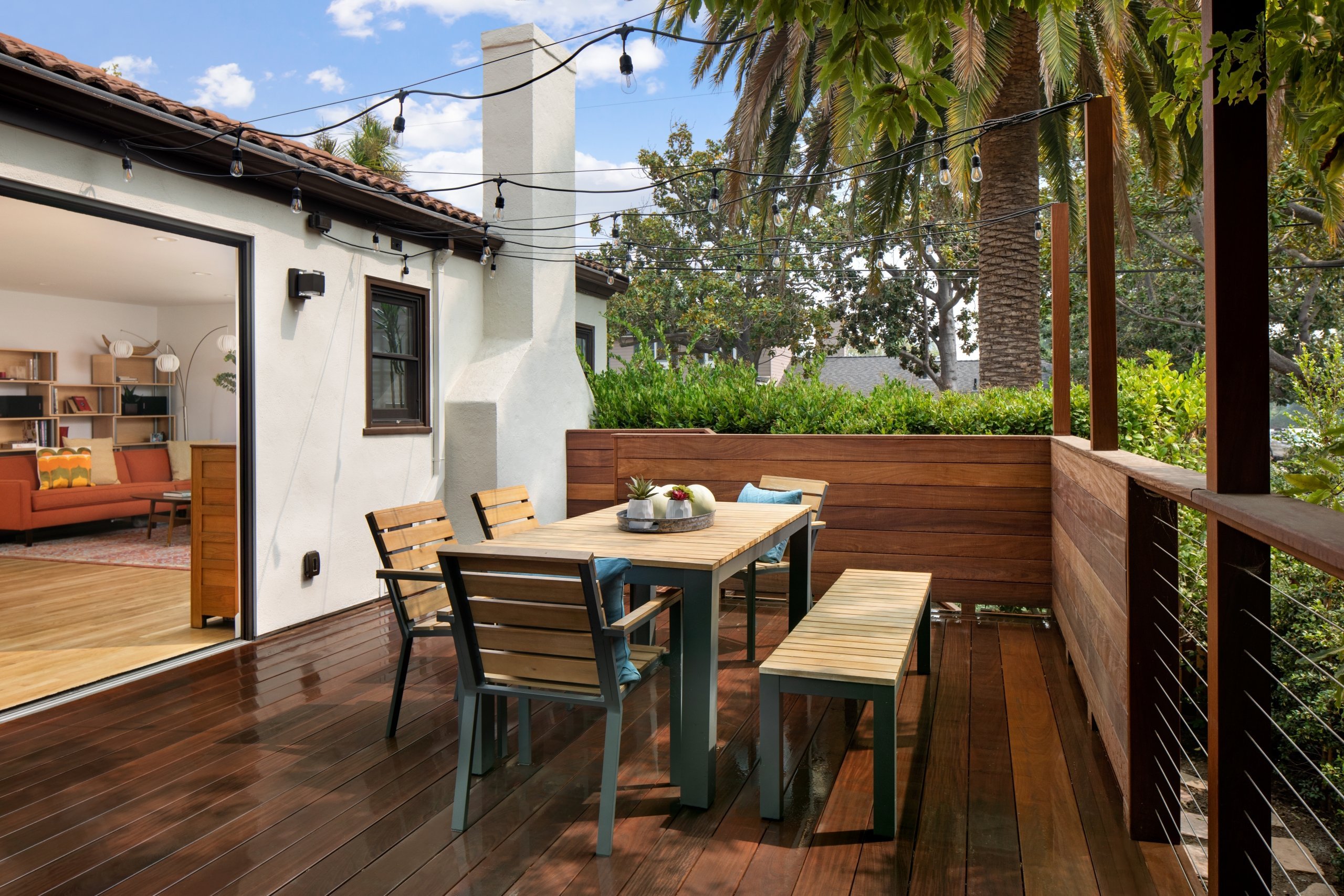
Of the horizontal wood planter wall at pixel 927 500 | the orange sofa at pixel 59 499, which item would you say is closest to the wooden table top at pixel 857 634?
Result: the horizontal wood planter wall at pixel 927 500

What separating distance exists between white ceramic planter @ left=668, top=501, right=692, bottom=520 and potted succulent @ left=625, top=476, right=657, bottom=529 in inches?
3.2

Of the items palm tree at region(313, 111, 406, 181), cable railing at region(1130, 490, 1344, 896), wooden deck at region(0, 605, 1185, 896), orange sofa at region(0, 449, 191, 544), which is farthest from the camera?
palm tree at region(313, 111, 406, 181)

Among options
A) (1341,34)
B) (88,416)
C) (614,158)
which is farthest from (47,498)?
(614,158)

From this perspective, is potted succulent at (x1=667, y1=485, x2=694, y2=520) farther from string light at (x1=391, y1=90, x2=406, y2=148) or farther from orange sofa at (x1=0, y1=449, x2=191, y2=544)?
orange sofa at (x1=0, y1=449, x2=191, y2=544)

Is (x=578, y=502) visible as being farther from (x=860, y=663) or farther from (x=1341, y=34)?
(x=1341, y=34)

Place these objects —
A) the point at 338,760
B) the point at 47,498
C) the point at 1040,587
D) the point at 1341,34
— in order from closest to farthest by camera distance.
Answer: the point at 1341,34 < the point at 338,760 < the point at 1040,587 < the point at 47,498

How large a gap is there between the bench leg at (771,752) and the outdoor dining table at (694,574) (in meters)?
0.18

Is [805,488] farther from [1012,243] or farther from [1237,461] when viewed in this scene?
[1237,461]

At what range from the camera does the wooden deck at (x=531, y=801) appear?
238 centimetres

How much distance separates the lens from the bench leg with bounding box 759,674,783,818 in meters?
2.70

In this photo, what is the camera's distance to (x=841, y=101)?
6.51m

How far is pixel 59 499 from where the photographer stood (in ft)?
28.9

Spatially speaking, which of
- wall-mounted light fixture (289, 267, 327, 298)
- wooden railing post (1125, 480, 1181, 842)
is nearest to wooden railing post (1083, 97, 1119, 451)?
wooden railing post (1125, 480, 1181, 842)

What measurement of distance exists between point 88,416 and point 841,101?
9161mm
